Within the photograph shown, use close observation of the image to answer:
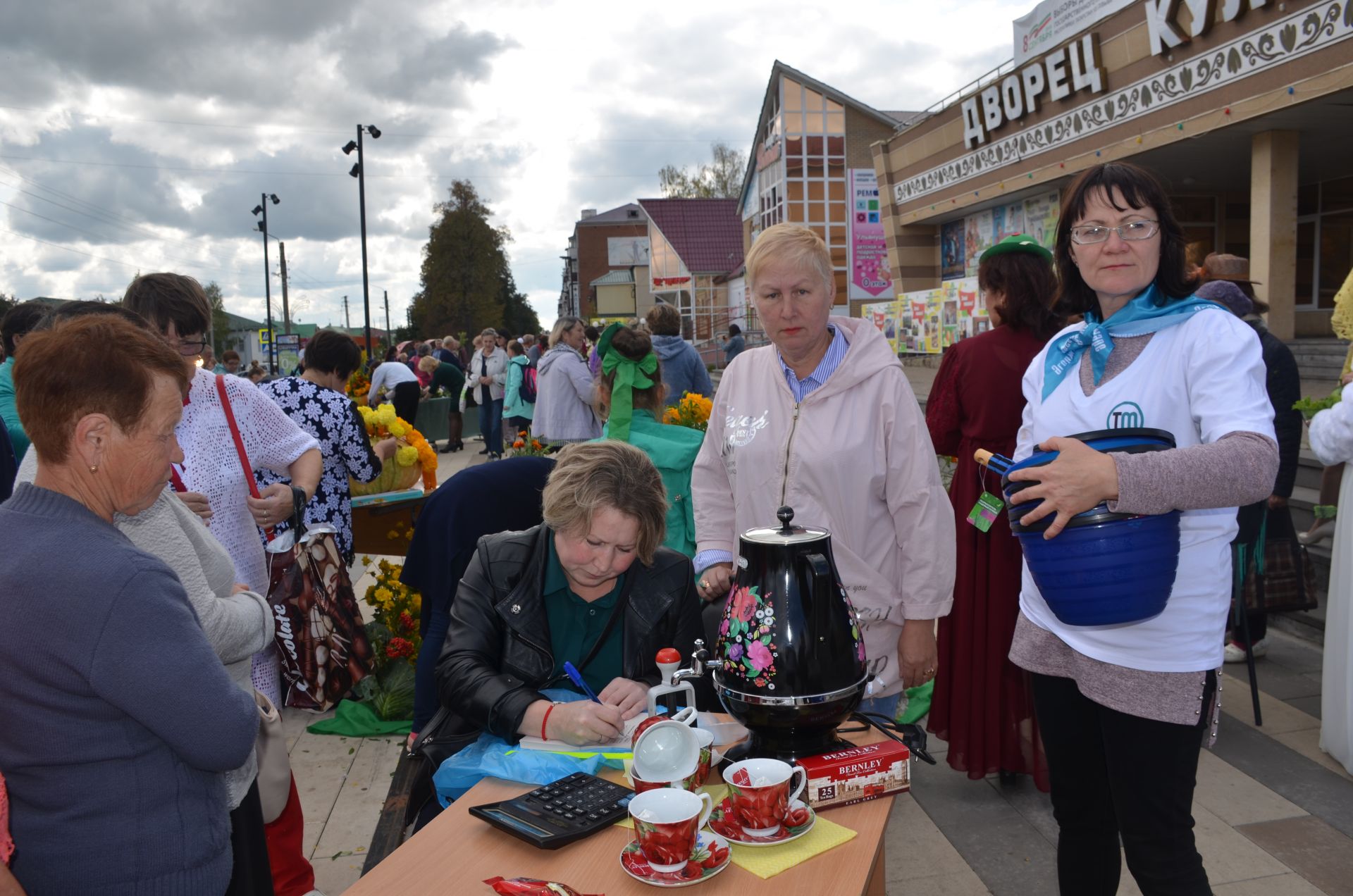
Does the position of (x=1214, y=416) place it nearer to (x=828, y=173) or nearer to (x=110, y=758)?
(x=110, y=758)

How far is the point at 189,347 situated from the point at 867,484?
7.04 feet

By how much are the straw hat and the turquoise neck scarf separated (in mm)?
2841

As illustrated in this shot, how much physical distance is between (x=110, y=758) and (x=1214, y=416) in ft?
6.45

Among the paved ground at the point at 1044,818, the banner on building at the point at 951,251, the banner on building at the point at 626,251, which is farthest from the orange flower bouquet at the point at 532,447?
the banner on building at the point at 626,251

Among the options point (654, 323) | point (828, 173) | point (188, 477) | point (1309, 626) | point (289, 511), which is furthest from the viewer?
point (828, 173)

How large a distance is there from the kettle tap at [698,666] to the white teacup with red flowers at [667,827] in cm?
33

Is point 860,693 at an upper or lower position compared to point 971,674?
upper

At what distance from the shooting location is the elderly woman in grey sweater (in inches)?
70.5

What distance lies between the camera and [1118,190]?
73.7 inches

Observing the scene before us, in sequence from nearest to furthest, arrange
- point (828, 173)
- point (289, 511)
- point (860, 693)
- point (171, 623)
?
point (171, 623) → point (860, 693) → point (289, 511) → point (828, 173)

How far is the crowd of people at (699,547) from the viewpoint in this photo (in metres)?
1.51

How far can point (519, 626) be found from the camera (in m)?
2.31

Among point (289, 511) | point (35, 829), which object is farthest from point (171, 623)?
point (289, 511)

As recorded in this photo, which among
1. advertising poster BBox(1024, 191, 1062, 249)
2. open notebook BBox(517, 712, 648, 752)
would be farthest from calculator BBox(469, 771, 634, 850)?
advertising poster BBox(1024, 191, 1062, 249)
